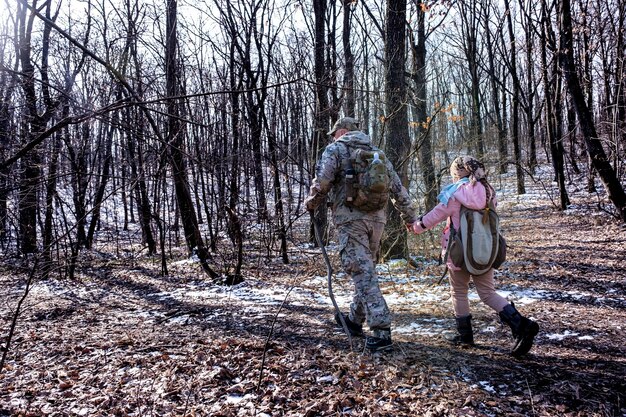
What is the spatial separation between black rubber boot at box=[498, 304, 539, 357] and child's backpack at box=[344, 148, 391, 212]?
1393mm

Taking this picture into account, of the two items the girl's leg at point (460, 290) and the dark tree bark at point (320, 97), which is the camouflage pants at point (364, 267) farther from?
the dark tree bark at point (320, 97)

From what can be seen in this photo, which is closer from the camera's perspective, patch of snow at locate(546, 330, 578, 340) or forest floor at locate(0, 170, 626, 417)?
forest floor at locate(0, 170, 626, 417)

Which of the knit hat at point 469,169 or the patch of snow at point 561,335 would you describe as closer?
the knit hat at point 469,169

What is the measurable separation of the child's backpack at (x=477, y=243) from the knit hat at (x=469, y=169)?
270mm

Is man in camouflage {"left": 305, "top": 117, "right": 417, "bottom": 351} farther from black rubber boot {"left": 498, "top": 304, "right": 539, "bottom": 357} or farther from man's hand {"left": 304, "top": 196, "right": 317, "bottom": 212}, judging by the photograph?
black rubber boot {"left": 498, "top": 304, "right": 539, "bottom": 357}

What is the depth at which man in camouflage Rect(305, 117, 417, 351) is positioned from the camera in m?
3.79

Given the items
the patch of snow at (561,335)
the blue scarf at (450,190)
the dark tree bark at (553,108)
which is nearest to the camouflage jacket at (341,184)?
the blue scarf at (450,190)

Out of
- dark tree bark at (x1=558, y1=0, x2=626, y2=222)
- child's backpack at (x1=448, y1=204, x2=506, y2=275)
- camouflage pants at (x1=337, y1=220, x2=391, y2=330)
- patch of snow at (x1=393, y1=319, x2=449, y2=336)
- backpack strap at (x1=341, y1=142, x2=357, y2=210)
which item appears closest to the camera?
child's backpack at (x1=448, y1=204, x2=506, y2=275)

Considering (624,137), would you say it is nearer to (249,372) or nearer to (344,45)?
(344,45)

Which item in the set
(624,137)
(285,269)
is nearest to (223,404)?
(285,269)

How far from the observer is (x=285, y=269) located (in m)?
9.46

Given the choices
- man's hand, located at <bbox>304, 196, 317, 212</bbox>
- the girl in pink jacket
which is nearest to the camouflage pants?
man's hand, located at <bbox>304, 196, 317, 212</bbox>

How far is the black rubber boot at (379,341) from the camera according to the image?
3748mm

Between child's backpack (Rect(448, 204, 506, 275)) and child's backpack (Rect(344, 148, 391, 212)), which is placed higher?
child's backpack (Rect(344, 148, 391, 212))
